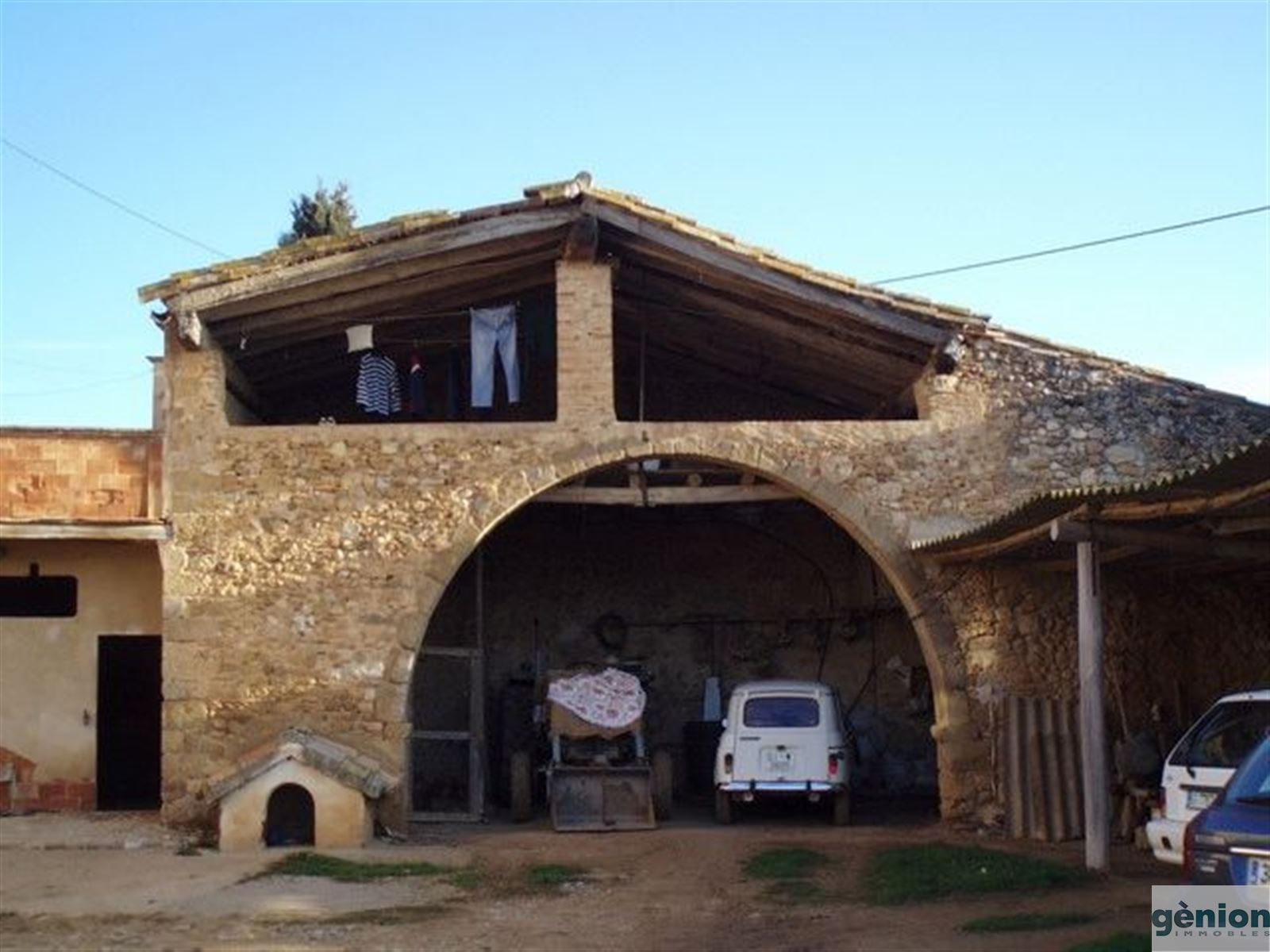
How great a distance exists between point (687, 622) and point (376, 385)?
228 inches

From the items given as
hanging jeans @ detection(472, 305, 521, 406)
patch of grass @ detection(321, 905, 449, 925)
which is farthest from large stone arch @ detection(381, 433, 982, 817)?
patch of grass @ detection(321, 905, 449, 925)

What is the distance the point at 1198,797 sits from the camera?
998 centimetres

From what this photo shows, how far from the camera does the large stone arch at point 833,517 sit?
15289mm

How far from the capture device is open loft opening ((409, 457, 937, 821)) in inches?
784

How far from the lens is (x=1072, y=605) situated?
51.0 feet

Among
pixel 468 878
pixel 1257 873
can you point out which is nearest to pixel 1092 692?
pixel 468 878

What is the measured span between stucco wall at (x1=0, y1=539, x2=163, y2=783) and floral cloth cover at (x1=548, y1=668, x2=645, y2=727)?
14.3ft

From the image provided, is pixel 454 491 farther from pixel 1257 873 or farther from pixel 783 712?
pixel 1257 873

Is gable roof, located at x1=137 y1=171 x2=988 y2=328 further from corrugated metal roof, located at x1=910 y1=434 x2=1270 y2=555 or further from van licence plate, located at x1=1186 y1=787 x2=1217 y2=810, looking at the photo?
van licence plate, located at x1=1186 y1=787 x2=1217 y2=810

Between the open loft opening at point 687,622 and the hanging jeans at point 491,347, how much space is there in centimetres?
366

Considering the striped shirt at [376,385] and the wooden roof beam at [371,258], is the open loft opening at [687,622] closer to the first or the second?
the striped shirt at [376,385]

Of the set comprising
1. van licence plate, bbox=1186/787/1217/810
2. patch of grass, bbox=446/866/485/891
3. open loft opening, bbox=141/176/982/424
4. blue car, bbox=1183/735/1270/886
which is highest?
open loft opening, bbox=141/176/982/424

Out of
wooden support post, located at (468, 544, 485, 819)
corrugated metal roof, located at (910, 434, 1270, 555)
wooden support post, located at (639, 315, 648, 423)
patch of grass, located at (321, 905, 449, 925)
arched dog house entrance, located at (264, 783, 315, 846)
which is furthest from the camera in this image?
wooden support post, located at (639, 315, 648, 423)

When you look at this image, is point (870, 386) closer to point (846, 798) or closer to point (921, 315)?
point (921, 315)
